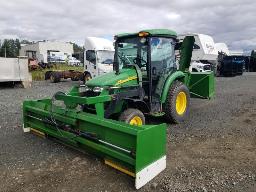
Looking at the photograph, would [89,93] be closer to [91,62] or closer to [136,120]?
[136,120]

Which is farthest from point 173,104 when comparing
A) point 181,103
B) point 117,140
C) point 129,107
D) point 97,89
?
point 117,140

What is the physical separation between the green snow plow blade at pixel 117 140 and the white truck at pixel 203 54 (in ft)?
51.9

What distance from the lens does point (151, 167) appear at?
12.8 feet

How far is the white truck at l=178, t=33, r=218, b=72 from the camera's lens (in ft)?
65.6

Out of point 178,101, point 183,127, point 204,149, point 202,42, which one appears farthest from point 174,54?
point 202,42

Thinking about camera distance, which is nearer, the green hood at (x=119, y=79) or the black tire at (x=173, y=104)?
the green hood at (x=119, y=79)

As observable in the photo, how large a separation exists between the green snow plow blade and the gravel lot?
19cm

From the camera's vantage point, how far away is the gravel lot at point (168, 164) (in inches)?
150

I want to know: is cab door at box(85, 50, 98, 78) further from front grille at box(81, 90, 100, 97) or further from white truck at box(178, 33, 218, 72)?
front grille at box(81, 90, 100, 97)

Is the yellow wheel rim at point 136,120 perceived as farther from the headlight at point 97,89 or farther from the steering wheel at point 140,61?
the steering wheel at point 140,61

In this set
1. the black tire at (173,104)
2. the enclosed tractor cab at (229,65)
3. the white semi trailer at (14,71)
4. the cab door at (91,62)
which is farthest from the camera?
the enclosed tractor cab at (229,65)

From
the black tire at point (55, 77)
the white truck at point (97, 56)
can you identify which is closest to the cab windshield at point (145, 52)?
the white truck at point (97, 56)

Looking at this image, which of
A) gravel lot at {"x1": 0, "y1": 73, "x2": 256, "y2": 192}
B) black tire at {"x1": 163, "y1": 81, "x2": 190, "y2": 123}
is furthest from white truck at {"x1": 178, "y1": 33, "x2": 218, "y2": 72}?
gravel lot at {"x1": 0, "y1": 73, "x2": 256, "y2": 192}

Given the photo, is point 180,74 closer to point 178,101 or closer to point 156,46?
point 178,101
